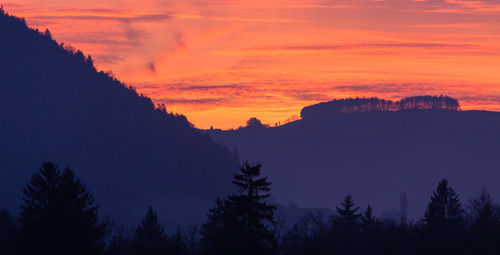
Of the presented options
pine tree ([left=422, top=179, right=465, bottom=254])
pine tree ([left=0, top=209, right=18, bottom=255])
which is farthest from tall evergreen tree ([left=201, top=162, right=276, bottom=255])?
pine tree ([left=422, top=179, right=465, bottom=254])

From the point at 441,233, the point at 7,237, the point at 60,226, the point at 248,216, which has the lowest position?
the point at 60,226

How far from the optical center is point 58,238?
7194 cm

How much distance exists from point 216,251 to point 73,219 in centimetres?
1168

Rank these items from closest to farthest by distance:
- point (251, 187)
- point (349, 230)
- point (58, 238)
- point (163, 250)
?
point (251, 187) → point (58, 238) → point (163, 250) → point (349, 230)

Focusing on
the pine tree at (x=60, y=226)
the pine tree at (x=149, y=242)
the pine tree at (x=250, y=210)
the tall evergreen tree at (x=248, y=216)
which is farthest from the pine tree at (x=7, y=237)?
the pine tree at (x=250, y=210)

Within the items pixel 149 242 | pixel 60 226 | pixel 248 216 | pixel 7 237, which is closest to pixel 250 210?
pixel 248 216

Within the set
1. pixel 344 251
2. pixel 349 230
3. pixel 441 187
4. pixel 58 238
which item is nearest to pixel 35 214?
pixel 58 238

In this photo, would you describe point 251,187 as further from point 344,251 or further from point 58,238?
point 344,251

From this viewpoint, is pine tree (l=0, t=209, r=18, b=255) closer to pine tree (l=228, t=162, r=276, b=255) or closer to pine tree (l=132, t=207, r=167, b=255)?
pine tree (l=132, t=207, r=167, b=255)

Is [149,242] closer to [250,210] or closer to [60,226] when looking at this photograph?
[60,226]

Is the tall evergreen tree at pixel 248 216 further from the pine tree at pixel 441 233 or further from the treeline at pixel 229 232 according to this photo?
the pine tree at pixel 441 233

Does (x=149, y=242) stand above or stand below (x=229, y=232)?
above

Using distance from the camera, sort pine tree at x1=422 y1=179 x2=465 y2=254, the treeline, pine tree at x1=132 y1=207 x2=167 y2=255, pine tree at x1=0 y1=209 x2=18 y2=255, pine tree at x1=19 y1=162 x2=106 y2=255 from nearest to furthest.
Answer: the treeline → pine tree at x1=19 y1=162 x2=106 y2=255 → pine tree at x1=0 y1=209 x2=18 y2=255 → pine tree at x1=132 y1=207 x2=167 y2=255 → pine tree at x1=422 y1=179 x2=465 y2=254

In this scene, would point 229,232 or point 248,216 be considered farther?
point 229,232
